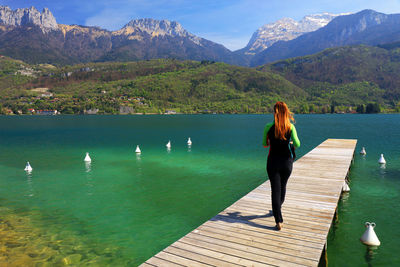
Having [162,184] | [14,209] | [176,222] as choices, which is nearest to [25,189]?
[14,209]

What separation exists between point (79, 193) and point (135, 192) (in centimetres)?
347

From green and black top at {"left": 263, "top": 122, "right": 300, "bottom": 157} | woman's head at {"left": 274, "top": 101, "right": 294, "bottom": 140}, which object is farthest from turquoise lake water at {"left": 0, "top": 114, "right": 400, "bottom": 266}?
woman's head at {"left": 274, "top": 101, "right": 294, "bottom": 140}

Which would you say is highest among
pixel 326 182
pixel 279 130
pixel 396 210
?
pixel 279 130

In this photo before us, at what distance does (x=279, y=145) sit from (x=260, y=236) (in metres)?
2.40

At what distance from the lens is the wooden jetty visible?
19.1 feet

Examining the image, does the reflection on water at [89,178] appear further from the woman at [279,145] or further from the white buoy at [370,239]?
the white buoy at [370,239]

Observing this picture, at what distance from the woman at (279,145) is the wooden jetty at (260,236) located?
839 millimetres

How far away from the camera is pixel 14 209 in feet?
46.3

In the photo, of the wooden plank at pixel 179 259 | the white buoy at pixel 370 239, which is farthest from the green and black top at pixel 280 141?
the white buoy at pixel 370 239

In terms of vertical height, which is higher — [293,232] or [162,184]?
[293,232]

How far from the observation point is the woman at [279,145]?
6500mm

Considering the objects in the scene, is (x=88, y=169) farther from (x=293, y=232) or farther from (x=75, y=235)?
(x=293, y=232)

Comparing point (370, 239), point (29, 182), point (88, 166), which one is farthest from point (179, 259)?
point (88, 166)

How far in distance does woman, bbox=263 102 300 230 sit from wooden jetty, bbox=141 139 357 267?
2.75 ft
